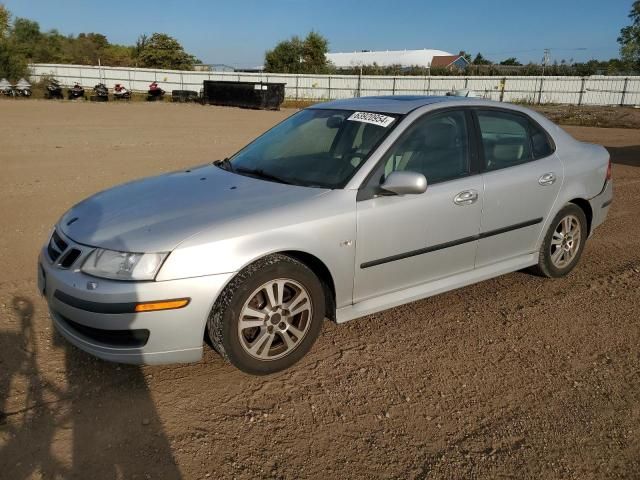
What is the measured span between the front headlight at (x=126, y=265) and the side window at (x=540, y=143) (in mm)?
3147

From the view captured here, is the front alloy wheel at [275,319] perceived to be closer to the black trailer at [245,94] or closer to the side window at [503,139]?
the side window at [503,139]

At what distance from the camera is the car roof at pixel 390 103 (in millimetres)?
3857

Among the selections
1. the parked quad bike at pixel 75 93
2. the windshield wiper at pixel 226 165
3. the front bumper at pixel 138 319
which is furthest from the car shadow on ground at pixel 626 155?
the parked quad bike at pixel 75 93

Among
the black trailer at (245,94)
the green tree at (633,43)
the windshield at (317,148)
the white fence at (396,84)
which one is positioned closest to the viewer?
the windshield at (317,148)

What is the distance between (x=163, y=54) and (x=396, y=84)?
36510mm

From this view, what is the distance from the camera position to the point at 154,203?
329 centimetres

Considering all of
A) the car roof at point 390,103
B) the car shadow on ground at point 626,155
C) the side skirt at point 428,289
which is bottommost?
the car shadow on ground at point 626,155

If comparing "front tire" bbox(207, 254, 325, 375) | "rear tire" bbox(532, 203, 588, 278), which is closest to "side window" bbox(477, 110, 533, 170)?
"rear tire" bbox(532, 203, 588, 278)

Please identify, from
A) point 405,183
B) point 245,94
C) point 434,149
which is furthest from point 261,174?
point 245,94

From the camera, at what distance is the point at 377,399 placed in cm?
298

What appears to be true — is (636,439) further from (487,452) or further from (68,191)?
(68,191)

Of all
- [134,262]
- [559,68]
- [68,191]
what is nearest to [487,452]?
[134,262]

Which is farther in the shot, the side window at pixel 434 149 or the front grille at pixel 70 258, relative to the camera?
the side window at pixel 434 149

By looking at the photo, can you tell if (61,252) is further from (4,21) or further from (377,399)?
(4,21)
